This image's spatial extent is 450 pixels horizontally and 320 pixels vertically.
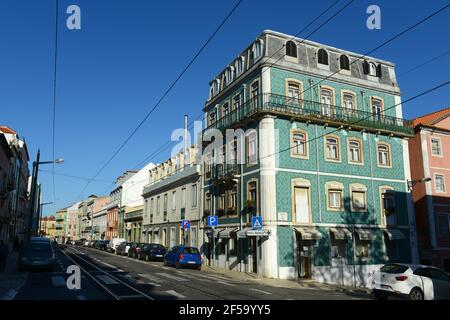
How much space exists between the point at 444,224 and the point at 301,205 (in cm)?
1239

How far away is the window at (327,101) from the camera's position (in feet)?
92.4

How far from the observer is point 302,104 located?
90.2 feet

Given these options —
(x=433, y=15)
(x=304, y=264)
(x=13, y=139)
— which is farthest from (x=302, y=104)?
(x=13, y=139)

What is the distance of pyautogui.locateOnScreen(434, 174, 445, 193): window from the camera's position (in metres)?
31.2

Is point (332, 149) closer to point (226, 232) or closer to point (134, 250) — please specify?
point (226, 232)

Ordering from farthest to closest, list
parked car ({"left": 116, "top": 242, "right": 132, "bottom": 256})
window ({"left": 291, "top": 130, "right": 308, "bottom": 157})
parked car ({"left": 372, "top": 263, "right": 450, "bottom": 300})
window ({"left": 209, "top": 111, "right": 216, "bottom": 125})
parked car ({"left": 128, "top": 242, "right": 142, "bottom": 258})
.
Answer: parked car ({"left": 116, "top": 242, "right": 132, "bottom": 256}), parked car ({"left": 128, "top": 242, "right": 142, "bottom": 258}), window ({"left": 209, "top": 111, "right": 216, "bottom": 125}), window ({"left": 291, "top": 130, "right": 308, "bottom": 157}), parked car ({"left": 372, "top": 263, "right": 450, "bottom": 300})

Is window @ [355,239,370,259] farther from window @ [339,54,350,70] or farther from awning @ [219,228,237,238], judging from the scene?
window @ [339,54,350,70]

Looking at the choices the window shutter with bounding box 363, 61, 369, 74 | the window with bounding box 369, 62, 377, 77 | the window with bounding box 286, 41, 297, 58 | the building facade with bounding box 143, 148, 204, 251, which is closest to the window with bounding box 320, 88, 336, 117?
the window with bounding box 286, 41, 297, 58

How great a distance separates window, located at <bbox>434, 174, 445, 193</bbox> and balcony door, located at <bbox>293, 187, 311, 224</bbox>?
11398mm

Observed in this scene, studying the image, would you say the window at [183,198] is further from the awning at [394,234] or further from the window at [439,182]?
the window at [439,182]

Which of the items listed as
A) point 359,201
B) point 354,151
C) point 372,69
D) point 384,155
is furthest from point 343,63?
point 359,201

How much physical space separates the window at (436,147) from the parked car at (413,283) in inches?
723

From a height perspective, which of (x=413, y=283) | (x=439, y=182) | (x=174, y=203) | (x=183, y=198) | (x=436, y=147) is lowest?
(x=413, y=283)

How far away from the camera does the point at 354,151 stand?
94.7ft
